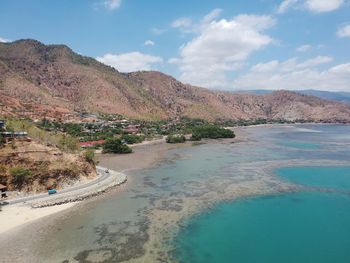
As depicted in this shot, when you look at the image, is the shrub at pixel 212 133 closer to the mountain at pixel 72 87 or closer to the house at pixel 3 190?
the mountain at pixel 72 87

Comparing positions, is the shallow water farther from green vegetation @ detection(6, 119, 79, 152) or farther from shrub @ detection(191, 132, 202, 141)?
shrub @ detection(191, 132, 202, 141)

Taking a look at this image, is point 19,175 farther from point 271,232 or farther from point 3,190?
point 271,232

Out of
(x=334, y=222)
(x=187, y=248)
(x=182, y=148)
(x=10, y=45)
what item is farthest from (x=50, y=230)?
(x=10, y=45)

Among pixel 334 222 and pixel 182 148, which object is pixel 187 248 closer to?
pixel 334 222

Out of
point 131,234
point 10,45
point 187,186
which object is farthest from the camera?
point 10,45

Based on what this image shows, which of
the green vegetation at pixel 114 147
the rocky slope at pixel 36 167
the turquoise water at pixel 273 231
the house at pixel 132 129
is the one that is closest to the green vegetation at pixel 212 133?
the house at pixel 132 129

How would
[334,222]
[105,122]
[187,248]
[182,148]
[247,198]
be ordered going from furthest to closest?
[105,122] < [182,148] < [247,198] < [334,222] < [187,248]

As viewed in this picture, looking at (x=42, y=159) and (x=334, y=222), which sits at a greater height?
(x=42, y=159)

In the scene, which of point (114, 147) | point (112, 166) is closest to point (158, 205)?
point (112, 166)
